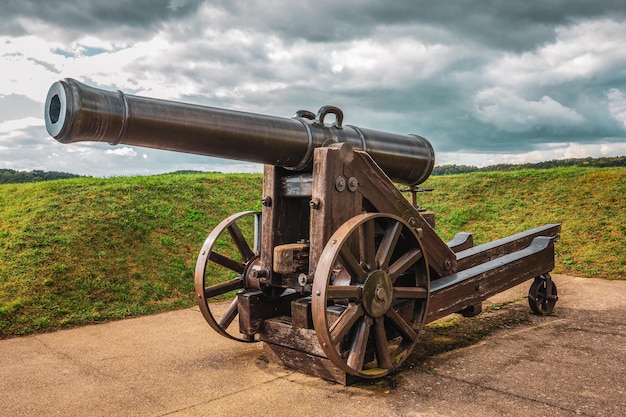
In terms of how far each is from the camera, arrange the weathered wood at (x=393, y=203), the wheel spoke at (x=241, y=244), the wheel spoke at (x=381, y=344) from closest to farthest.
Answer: the wheel spoke at (x=381, y=344), the weathered wood at (x=393, y=203), the wheel spoke at (x=241, y=244)

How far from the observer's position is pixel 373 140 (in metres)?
4.78

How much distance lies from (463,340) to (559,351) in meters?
0.79

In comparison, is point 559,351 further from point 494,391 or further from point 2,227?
point 2,227

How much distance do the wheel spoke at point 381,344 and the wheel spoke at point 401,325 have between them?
85 mm

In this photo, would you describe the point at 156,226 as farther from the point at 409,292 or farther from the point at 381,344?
the point at 381,344

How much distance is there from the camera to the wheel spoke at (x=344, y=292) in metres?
3.67

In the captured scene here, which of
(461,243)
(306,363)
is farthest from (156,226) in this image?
(306,363)

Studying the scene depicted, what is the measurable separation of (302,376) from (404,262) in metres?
1.11

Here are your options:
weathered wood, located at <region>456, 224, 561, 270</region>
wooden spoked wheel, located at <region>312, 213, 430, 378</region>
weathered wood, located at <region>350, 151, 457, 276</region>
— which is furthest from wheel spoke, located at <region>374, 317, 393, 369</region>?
weathered wood, located at <region>456, 224, 561, 270</region>

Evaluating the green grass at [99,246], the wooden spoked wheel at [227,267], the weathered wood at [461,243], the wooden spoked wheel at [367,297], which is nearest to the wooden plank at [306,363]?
the wooden spoked wheel at [367,297]

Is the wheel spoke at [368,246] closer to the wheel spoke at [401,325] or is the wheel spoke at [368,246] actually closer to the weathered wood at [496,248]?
the wheel spoke at [401,325]

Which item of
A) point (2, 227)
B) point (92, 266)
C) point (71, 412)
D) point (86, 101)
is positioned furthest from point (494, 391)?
point (2, 227)

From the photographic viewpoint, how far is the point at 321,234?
403 centimetres

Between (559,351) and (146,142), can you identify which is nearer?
(146,142)
